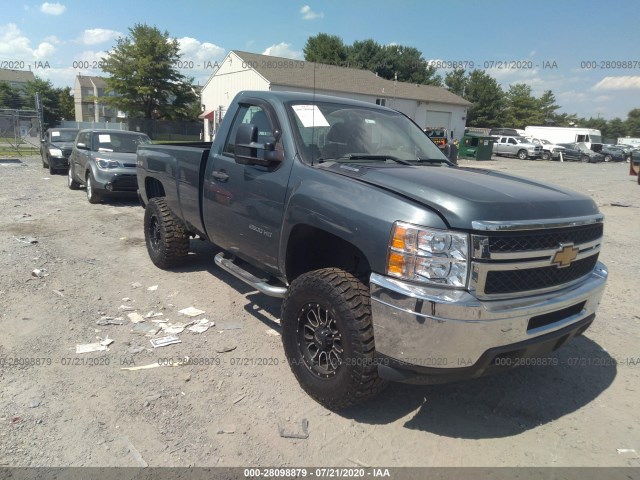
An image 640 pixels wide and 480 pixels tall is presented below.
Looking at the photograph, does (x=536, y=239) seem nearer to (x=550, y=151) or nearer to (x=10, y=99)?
(x=550, y=151)

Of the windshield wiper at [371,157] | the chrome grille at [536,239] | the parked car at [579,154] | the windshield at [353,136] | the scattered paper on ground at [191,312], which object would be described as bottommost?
the scattered paper on ground at [191,312]

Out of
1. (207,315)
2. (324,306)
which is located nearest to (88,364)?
(207,315)

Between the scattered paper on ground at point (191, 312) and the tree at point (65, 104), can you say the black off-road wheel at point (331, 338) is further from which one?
the tree at point (65, 104)

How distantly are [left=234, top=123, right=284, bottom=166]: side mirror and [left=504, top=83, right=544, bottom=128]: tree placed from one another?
75565 mm

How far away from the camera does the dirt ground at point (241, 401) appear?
278cm

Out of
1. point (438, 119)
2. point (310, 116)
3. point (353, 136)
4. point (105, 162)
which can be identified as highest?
point (438, 119)

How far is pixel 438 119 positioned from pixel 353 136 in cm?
4570

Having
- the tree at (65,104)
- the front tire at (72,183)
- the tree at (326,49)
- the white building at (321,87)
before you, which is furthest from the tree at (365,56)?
the front tire at (72,183)

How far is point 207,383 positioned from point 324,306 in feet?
3.93

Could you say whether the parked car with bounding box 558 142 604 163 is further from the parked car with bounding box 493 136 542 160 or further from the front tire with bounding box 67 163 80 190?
the front tire with bounding box 67 163 80 190

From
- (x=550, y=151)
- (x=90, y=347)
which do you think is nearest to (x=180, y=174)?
(x=90, y=347)

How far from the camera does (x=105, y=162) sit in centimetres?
1055

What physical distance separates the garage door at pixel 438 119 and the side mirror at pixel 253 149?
1755 inches

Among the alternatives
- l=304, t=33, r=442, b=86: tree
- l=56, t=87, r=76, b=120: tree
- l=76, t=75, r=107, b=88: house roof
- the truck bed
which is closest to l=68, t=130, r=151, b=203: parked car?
the truck bed
